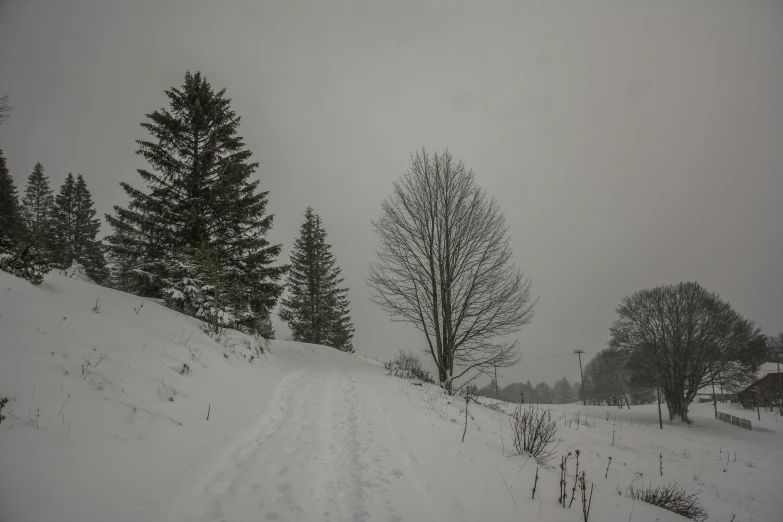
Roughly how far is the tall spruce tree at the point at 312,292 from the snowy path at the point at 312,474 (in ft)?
61.1

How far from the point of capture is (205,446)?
355 centimetres

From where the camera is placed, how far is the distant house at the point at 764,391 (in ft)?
119

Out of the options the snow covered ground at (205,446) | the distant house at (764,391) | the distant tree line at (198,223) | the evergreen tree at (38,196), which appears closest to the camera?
the snow covered ground at (205,446)

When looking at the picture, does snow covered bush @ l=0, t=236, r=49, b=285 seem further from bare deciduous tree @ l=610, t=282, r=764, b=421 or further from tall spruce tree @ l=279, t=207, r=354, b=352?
bare deciduous tree @ l=610, t=282, r=764, b=421

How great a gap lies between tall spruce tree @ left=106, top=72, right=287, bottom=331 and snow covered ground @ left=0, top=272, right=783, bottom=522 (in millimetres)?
3100

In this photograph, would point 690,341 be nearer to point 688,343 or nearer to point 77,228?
point 688,343

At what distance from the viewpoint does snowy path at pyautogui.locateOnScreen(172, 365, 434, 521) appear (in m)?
2.62

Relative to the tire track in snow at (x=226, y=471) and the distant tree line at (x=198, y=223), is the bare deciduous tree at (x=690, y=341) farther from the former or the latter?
the tire track in snow at (x=226, y=471)

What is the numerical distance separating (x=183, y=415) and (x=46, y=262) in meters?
4.67

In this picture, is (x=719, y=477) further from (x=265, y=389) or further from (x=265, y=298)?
(x=265, y=298)

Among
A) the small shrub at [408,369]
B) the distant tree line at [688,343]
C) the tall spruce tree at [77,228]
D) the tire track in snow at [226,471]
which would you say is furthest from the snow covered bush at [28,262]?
the distant tree line at [688,343]

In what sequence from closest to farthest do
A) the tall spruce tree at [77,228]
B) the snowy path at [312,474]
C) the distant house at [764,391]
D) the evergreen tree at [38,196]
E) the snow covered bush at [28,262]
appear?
the snowy path at [312,474] → the snow covered bush at [28,262] → the tall spruce tree at [77,228] → the evergreen tree at [38,196] → the distant house at [764,391]


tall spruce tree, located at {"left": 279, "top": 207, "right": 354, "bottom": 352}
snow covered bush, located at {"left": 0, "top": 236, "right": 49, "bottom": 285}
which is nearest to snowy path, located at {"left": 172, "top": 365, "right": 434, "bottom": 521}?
snow covered bush, located at {"left": 0, "top": 236, "right": 49, "bottom": 285}

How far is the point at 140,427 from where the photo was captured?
338 centimetres
